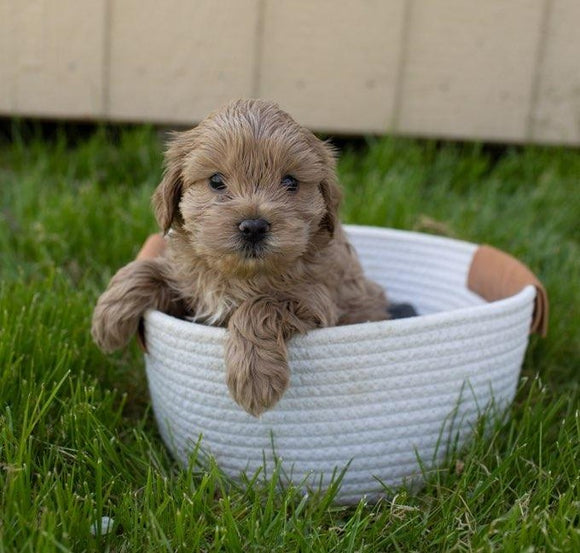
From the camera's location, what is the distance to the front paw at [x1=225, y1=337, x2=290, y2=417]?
2088 mm

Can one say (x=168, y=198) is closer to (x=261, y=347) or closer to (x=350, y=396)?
(x=261, y=347)

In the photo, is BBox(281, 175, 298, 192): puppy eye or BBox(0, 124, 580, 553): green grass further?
BBox(281, 175, 298, 192): puppy eye

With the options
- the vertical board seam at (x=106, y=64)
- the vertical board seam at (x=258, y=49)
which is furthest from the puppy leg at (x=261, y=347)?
the vertical board seam at (x=106, y=64)

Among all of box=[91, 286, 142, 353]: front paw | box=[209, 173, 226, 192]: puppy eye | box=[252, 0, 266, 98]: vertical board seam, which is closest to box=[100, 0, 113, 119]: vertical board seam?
box=[252, 0, 266, 98]: vertical board seam

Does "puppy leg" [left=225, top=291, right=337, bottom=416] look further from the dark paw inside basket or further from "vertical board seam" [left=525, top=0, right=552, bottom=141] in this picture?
"vertical board seam" [left=525, top=0, right=552, bottom=141]

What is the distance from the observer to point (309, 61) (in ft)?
15.0

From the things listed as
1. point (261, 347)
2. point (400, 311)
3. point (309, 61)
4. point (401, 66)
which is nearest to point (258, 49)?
point (309, 61)

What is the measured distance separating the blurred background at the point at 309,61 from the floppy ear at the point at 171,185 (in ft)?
7.50

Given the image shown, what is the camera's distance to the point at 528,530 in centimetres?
195

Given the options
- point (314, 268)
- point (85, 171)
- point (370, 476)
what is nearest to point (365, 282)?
point (314, 268)

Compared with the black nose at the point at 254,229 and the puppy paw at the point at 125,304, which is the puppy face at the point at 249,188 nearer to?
the black nose at the point at 254,229

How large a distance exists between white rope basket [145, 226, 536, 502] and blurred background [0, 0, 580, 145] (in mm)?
2419

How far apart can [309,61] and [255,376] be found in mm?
2875

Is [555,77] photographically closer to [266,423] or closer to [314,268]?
[314,268]
